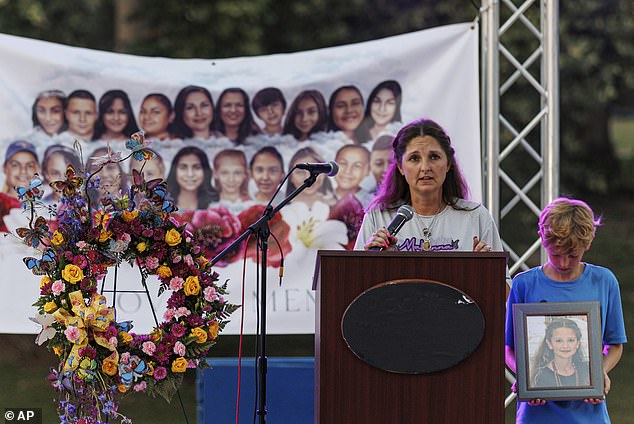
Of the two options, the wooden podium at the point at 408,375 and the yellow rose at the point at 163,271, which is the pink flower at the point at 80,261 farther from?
the wooden podium at the point at 408,375

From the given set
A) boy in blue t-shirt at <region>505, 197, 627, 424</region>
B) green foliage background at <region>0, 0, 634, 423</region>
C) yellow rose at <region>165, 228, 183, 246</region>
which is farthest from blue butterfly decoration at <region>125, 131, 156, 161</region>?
green foliage background at <region>0, 0, 634, 423</region>

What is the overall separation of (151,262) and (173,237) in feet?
0.41

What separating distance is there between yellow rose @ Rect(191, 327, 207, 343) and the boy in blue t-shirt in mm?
1128

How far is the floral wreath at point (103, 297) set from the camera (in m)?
3.83

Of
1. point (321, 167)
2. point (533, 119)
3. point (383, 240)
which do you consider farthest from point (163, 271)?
point (533, 119)

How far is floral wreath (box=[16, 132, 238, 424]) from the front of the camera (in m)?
3.83

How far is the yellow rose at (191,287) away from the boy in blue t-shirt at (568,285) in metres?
1.17

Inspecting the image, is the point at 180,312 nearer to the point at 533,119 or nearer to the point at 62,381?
the point at 62,381

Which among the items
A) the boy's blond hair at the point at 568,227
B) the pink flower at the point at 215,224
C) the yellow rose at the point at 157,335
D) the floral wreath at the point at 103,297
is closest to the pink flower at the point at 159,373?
the floral wreath at the point at 103,297

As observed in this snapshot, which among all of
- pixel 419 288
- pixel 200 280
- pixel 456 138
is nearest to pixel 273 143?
pixel 456 138

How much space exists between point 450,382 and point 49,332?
1493 mm

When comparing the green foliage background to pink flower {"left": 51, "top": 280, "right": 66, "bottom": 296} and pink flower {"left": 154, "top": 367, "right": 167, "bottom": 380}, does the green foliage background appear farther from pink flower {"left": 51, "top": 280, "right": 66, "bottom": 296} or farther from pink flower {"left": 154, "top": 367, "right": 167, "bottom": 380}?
pink flower {"left": 51, "top": 280, "right": 66, "bottom": 296}

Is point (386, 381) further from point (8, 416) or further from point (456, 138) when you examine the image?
point (8, 416)

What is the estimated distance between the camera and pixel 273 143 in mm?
5793
